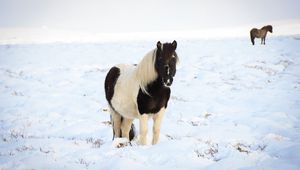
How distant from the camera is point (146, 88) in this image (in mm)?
6355

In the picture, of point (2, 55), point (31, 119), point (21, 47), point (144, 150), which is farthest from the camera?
point (21, 47)

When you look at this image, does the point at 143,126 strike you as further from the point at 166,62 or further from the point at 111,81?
the point at 111,81

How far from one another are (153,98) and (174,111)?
19.8 feet

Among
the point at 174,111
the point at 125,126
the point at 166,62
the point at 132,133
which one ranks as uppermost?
the point at 166,62

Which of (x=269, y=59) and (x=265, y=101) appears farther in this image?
(x=269, y=59)

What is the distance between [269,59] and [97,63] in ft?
43.6

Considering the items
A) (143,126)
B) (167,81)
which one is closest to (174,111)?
(143,126)

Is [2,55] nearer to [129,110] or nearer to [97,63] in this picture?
[97,63]

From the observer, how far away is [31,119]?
10523 mm

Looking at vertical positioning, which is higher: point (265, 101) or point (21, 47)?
point (21, 47)

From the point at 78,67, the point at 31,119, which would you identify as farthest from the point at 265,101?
the point at 78,67

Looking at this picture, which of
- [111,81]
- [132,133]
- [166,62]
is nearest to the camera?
[166,62]

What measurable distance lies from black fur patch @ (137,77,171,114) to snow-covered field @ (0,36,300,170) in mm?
800

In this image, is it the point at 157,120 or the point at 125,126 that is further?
the point at 125,126
